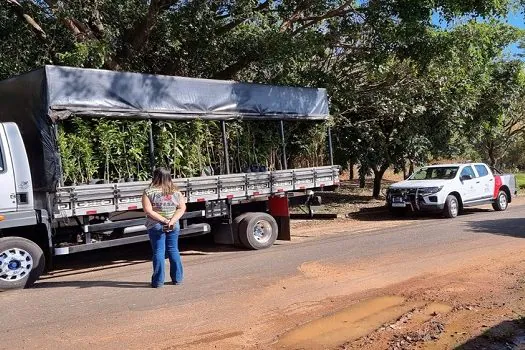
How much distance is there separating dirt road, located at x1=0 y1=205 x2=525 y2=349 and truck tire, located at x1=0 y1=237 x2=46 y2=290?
245 mm

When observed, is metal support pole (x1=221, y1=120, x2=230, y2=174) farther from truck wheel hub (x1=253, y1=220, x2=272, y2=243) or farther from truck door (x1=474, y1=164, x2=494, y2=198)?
truck door (x1=474, y1=164, x2=494, y2=198)

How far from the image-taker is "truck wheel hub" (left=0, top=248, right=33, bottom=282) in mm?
7580

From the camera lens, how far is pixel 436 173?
16.5 m

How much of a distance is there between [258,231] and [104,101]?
386 centimetres

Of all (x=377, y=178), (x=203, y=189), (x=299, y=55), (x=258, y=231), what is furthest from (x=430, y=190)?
(x=203, y=189)

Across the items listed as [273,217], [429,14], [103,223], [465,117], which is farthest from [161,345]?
[465,117]

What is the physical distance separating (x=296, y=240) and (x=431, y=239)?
109 inches

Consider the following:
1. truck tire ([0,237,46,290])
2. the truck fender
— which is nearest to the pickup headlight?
the truck fender

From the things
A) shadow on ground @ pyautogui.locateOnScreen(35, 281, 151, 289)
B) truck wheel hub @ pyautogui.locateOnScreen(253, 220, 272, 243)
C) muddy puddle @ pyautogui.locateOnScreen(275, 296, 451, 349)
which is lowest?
muddy puddle @ pyautogui.locateOnScreen(275, 296, 451, 349)

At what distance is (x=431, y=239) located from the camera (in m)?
11.1

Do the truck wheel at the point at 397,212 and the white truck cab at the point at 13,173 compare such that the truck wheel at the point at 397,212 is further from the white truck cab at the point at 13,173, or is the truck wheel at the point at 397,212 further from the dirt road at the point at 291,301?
the white truck cab at the point at 13,173

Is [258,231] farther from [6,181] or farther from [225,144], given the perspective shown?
[6,181]

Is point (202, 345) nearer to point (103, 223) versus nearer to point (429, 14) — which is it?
point (103, 223)

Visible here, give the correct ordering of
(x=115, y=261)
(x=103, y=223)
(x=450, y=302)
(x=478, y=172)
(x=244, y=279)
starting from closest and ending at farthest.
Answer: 1. (x=450, y=302)
2. (x=244, y=279)
3. (x=103, y=223)
4. (x=115, y=261)
5. (x=478, y=172)
